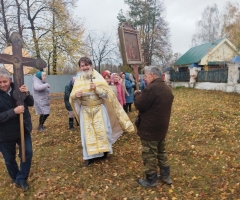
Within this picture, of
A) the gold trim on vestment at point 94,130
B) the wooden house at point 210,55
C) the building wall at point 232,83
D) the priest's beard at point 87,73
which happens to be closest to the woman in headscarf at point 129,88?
the gold trim on vestment at point 94,130

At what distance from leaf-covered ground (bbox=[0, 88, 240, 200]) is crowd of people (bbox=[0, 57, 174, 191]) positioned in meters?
0.21

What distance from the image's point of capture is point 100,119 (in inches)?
174

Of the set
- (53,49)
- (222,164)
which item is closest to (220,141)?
(222,164)

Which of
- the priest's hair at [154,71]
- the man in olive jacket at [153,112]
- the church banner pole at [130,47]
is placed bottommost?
the man in olive jacket at [153,112]

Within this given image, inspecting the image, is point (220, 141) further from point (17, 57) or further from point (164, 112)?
point (17, 57)

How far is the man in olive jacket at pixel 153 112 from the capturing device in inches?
129

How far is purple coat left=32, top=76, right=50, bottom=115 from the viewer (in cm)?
671

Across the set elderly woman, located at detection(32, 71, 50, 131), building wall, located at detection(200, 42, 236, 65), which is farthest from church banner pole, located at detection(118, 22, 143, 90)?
building wall, located at detection(200, 42, 236, 65)

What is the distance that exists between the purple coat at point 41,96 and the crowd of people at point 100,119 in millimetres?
2580

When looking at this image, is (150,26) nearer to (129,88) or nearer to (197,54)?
(197,54)

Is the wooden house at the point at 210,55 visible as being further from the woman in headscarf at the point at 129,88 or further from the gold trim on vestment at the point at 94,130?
the gold trim on vestment at the point at 94,130

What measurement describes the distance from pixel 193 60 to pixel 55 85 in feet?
50.4

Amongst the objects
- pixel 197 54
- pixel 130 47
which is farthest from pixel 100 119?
pixel 197 54

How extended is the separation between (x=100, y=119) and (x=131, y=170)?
3.50ft
